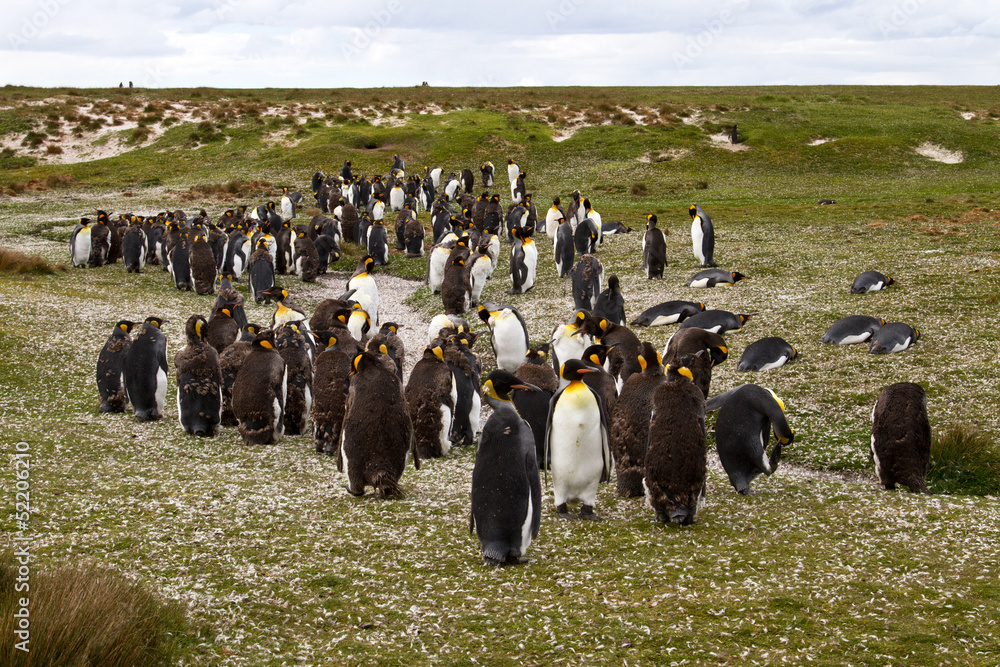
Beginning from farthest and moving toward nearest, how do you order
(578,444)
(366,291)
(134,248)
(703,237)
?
(134,248) < (703,237) < (366,291) < (578,444)

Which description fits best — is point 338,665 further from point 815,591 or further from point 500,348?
point 500,348

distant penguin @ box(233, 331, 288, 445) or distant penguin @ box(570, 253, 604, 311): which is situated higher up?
distant penguin @ box(570, 253, 604, 311)

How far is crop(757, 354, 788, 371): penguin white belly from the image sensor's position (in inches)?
504

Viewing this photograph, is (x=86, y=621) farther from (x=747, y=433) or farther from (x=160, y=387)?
(x=160, y=387)

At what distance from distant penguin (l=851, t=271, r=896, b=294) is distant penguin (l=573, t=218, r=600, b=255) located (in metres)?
7.20

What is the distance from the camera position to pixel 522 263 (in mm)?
20047

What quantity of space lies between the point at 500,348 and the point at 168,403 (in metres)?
5.56

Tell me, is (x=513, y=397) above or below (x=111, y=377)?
above

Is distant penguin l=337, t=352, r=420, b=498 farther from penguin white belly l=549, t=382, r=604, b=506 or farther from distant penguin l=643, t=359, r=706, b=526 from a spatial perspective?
distant penguin l=643, t=359, r=706, b=526

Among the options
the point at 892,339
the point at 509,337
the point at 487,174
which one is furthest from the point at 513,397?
the point at 487,174

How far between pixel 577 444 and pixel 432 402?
9.27 feet

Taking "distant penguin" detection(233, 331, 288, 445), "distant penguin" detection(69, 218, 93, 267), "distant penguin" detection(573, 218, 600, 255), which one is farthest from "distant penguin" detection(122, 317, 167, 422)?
"distant penguin" detection(69, 218, 93, 267)

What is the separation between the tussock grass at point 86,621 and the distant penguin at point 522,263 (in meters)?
15.5

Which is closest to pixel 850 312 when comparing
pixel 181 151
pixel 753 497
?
pixel 753 497
